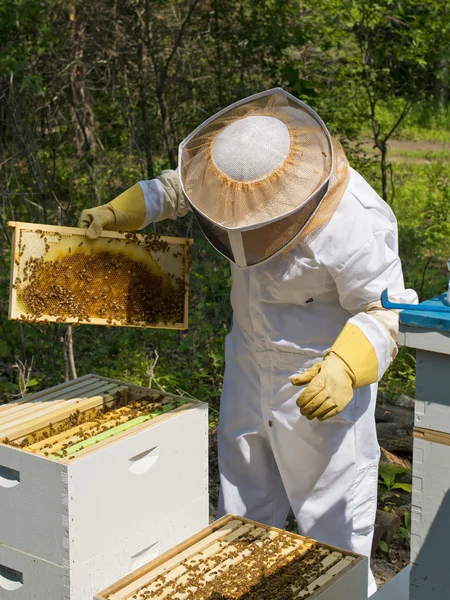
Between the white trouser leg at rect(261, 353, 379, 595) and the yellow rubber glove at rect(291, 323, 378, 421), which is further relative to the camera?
the white trouser leg at rect(261, 353, 379, 595)

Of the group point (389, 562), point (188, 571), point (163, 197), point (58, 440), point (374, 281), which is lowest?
point (389, 562)

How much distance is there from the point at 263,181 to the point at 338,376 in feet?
2.05

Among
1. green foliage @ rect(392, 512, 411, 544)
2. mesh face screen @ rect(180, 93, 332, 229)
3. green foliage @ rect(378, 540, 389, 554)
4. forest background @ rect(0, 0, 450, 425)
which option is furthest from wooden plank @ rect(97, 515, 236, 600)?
forest background @ rect(0, 0, 450, 425)

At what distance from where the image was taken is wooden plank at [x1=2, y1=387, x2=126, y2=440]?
2.72m

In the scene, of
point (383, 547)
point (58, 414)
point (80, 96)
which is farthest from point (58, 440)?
Answer: point (80, 96)

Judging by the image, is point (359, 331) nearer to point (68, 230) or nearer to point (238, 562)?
point (238, 562)

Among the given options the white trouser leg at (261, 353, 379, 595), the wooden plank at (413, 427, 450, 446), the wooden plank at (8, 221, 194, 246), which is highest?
the wooden plank at (8, 221, 194, 246)

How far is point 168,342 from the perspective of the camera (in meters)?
5.28

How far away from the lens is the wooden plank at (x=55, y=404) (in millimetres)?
2801

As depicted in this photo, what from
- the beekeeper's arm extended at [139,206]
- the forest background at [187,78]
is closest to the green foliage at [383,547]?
the beekeeper's arm extended at [139,206]

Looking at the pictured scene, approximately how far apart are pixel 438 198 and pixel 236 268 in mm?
6231

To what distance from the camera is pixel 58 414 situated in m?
2.88

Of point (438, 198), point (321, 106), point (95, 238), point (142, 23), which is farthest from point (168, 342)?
point (438, 198)

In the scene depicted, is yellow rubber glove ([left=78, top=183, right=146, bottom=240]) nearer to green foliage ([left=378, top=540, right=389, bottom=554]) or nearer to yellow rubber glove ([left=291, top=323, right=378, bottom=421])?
yellow rubber glove ([left=291, top=323, right=378, bottom=421])
